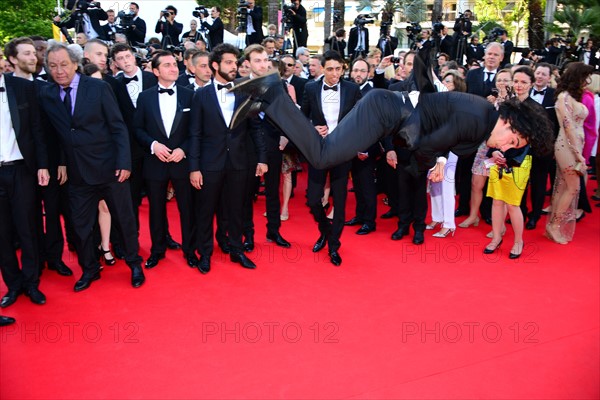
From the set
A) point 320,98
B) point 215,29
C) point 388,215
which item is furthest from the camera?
point 215,29

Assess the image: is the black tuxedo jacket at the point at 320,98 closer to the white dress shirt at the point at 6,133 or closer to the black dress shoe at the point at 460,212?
the black dress shoe at the point at 460,212

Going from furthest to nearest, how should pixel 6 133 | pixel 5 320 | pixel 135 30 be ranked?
pixel 135 30
pixel 6 133
pixel 5 320

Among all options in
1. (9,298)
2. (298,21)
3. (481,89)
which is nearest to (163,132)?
(9,298)

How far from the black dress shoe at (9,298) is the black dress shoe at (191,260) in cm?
128

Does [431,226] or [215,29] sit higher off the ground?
[215,29]

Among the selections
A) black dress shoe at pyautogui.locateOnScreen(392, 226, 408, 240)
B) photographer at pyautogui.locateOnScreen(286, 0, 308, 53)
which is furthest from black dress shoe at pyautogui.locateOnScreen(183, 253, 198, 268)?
photographer at pyautogui.locateOnScreen(286, 0, 308, 53)

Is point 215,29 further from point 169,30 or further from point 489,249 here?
point 489,249

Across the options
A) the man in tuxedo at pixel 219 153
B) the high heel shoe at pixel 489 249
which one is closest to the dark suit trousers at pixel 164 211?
the man in tuxedo at pixel 219 153

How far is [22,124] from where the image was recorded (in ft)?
11.6

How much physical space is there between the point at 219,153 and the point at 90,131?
0.96 metres

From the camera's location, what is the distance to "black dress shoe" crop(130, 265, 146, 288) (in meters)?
3.98

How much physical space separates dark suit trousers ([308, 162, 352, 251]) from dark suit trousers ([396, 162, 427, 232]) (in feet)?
3.13

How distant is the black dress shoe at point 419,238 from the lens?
5059 millimetres

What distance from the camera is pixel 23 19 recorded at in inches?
723
